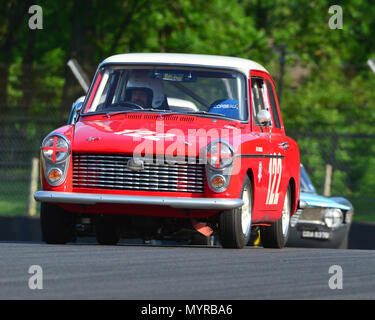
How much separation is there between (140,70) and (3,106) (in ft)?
33.8

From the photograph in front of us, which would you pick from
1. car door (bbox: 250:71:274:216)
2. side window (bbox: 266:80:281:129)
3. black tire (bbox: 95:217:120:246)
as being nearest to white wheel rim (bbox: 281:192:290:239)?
side window (bbox: 266:80:281:129)

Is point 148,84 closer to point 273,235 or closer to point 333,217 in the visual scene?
point 273,235

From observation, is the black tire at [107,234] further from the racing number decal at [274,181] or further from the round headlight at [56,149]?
the racing number decal at [274,181]

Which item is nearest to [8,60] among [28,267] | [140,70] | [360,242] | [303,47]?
[303,47]

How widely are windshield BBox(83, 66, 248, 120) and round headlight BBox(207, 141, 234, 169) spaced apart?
1105mm

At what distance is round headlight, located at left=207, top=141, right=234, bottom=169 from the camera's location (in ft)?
34.0

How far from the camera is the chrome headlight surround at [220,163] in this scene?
34.1 feet

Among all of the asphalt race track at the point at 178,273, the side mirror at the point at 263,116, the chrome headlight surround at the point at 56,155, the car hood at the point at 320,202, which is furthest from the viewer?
the car hood at the point at 320,202

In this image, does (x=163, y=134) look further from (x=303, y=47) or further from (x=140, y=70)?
(x=303, y=47)

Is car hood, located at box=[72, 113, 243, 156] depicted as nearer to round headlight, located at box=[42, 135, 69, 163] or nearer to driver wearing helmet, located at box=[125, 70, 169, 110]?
round headlight, located at box=[42, 135, 69, 163]

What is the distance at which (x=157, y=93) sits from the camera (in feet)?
38.5

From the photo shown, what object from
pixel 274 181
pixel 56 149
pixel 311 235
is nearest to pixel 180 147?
pixel 56 149

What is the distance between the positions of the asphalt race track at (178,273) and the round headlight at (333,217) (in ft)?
13.4

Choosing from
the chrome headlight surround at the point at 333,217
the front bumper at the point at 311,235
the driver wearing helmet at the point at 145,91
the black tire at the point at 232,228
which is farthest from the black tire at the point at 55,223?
the chrome headlight surround at the point at 333,217
